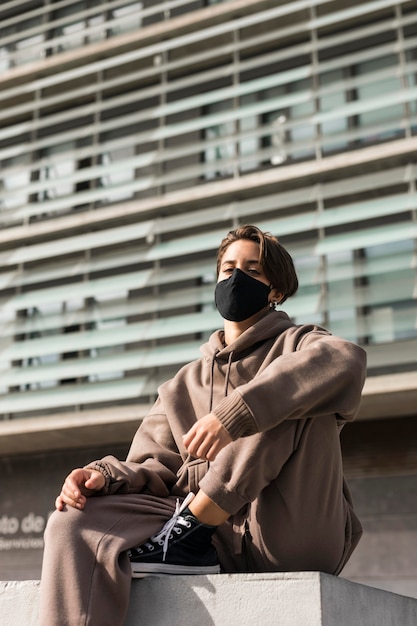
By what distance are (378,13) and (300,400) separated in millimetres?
9458

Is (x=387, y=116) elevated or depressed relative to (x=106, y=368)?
elevated

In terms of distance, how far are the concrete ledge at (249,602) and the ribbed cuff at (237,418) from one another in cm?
39

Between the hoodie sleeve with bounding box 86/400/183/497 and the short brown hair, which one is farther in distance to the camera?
the short brown hair

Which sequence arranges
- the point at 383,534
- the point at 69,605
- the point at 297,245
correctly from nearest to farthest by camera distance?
the point at 69,605, the point at 383,534, the point at 297,245

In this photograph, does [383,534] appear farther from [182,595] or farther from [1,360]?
[182,595]

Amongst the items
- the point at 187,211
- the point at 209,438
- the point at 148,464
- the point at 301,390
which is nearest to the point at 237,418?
the point at 209,438

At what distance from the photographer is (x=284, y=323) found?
8.93ft

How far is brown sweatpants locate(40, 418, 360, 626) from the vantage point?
7.16 feet

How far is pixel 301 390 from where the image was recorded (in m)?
2.23

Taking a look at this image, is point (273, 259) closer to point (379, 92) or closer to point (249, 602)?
point (249, 602)

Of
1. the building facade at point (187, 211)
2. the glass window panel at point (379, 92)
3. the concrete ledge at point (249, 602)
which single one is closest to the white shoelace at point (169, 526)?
the concrete ledge at point (249, 602)

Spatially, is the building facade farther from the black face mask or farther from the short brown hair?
the black face mask

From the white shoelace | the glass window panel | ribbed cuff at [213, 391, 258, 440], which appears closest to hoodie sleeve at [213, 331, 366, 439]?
ribbed cuff at [213, 391, 258, 440]

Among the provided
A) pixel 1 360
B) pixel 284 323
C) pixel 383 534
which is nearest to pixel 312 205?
pixel 383 534
